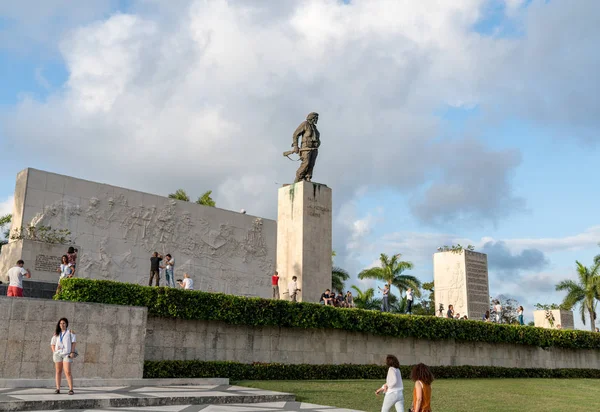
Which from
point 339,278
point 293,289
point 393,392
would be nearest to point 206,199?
point 339,278

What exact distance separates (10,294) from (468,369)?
45.3ft

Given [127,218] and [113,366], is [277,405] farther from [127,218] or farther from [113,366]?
[127,218]

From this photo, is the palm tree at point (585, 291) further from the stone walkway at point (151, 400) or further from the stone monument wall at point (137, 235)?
the stone walkway at point (151, 400)

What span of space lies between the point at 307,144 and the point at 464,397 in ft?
33.0

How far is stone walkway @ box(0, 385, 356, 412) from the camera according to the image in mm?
8781

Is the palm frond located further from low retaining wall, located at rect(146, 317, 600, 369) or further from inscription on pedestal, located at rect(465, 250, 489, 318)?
low retaining wall, located at rect(146, 317, 600, 369)

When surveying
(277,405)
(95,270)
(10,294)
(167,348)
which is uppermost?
(95,270)

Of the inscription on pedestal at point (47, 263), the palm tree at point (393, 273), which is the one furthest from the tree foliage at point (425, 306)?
the inscription on pedestal at point (47, 263)

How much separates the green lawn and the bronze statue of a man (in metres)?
7.69

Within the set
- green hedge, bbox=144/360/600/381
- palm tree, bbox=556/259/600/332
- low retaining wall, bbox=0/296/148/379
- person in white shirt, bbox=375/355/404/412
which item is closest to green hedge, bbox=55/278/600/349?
low retaining wall, bbox=0/296/148/379

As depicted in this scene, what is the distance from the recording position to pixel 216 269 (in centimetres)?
2211

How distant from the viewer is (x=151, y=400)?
9.63 meters

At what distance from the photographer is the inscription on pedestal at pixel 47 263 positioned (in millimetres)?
15789

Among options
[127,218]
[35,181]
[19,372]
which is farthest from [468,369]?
[35,181]
